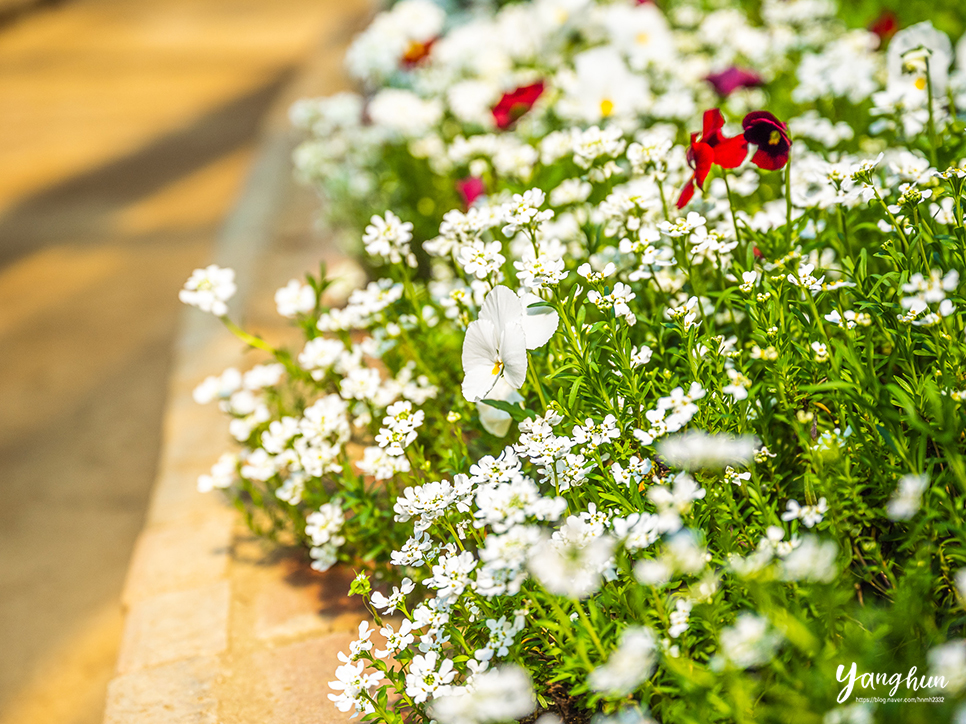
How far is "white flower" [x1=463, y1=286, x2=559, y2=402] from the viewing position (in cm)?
139

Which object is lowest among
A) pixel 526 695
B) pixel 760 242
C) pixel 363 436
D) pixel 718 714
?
pixel 363 436

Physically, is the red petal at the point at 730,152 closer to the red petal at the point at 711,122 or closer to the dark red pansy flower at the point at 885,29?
the red petal at the point at 711,122

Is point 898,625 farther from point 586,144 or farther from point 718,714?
point 586,144

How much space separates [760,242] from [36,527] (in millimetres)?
2470

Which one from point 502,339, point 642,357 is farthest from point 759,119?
point 502,339

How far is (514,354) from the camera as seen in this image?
1.39 meters

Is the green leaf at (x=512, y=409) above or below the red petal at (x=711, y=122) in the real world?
below

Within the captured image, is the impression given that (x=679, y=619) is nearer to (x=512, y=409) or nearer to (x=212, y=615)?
(x=512, y=409)

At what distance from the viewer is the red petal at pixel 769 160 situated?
157 centimetres

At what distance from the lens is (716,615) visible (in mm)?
1233

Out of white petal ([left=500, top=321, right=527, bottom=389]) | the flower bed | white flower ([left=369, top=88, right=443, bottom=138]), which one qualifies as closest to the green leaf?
the flower bed

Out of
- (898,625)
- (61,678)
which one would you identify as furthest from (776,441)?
(61,678)

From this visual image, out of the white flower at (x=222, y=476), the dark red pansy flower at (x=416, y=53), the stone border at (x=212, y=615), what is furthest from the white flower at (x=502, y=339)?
the dark red pansy flower at (x=416, y=53)

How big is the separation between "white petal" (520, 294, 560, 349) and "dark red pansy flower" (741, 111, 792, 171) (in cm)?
56
